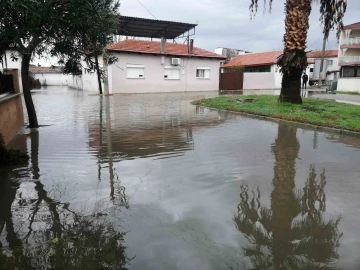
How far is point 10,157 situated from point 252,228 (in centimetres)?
497

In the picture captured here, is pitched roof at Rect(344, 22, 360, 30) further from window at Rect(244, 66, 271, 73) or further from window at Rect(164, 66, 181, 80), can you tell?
window at Rect(164, 66, 181, 80)

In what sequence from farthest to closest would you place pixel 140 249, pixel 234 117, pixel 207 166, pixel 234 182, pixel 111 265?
pixel 234 117 < pixel 207 166 < pixel 234 182 < pixel 140 249 < pixel 111 265

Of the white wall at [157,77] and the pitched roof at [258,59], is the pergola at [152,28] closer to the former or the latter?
the white wall at [157,77]

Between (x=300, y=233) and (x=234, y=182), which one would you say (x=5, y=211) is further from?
(x=300, y=233)

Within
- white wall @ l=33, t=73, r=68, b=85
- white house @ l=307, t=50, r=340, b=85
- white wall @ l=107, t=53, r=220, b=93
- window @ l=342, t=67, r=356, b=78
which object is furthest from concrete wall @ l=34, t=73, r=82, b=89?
window @ l=342, t=67, r=356, b=78

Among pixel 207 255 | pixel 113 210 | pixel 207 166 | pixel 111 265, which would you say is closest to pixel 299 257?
pixel 207 255

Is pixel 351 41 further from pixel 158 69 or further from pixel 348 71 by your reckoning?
pixel 158 69

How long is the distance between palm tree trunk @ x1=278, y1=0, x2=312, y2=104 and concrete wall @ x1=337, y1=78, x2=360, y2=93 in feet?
57.1

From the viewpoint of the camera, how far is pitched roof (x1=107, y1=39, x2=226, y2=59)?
2856 centimetres

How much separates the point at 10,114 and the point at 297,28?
1161 centimetres

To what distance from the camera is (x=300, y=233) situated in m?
3.63

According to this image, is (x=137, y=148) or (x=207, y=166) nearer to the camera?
(x=207, y=166)

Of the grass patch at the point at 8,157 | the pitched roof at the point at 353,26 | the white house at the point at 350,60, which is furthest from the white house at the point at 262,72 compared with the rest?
the grass patch at the point at 8,157

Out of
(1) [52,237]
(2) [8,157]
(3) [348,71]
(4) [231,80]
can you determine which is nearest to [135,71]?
(4) [231,80]
